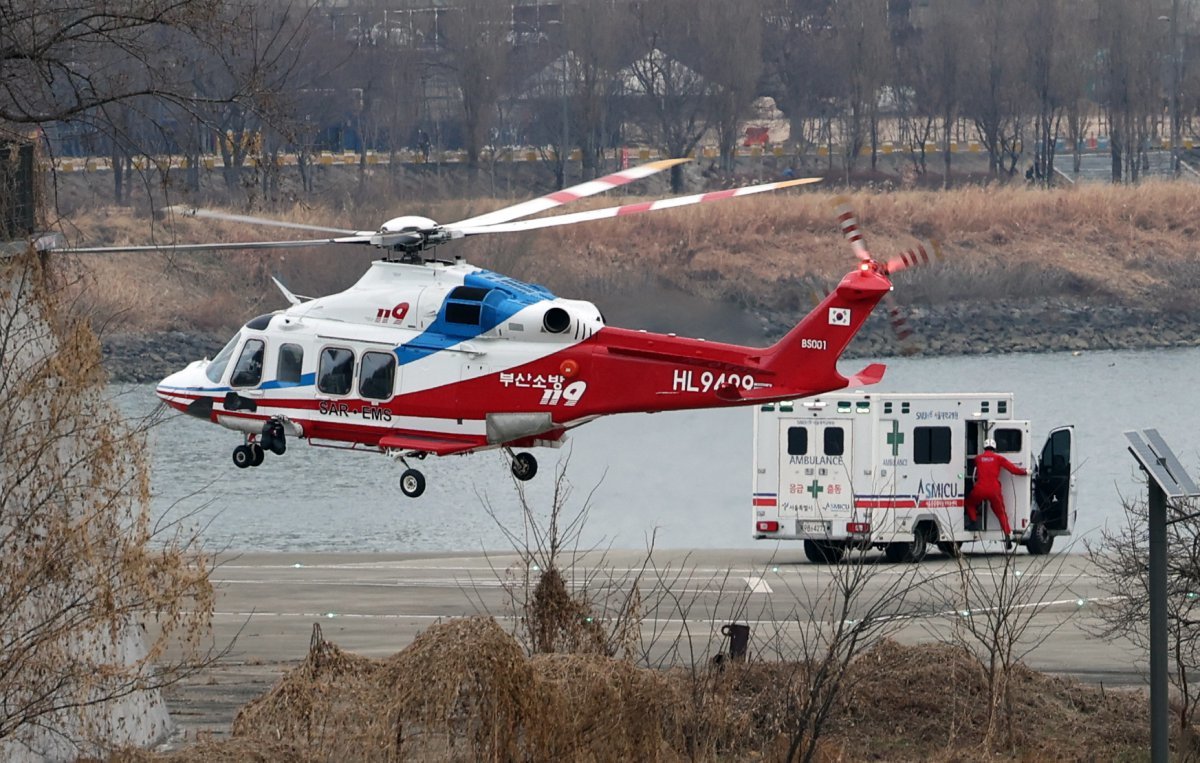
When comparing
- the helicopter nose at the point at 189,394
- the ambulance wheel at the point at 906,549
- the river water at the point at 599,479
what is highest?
the helicopter nose at the point at 189,394

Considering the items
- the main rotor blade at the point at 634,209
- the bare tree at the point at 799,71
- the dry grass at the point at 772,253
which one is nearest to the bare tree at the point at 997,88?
the bare tree at the point at 799,71

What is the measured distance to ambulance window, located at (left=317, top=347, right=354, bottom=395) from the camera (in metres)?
21.8

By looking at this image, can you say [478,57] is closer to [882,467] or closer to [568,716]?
[882,467]

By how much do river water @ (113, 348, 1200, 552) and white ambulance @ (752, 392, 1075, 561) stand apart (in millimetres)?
9049

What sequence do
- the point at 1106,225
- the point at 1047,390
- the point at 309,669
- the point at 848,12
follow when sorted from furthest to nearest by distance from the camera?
the point at 848,12 < the point at 1106,225 < the point at 1047,390 < the point at 309,669

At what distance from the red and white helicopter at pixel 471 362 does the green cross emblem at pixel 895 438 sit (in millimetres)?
8132

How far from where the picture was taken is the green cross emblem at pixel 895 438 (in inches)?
1146

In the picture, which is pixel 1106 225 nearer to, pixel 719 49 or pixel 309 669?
pixel 719 49

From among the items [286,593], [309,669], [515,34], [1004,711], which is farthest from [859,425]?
[515,34]

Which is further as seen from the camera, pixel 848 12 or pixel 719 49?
pixel 848 12

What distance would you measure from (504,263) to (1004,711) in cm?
4157

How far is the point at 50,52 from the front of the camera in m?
14.2

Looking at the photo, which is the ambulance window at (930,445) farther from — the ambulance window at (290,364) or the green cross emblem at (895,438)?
the ambulance window at (290,364)

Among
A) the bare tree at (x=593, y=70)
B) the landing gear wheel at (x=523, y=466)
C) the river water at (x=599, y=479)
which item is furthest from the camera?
the bare tree at (x=593, y=70)
